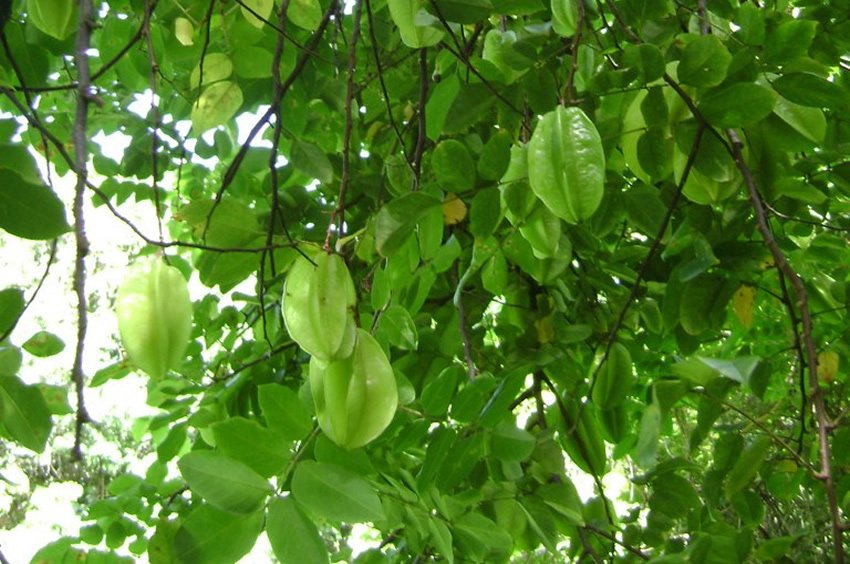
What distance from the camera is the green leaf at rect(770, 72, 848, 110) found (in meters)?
1.05

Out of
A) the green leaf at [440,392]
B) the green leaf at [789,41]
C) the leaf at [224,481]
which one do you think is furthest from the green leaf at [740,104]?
the leaf at [224,481]

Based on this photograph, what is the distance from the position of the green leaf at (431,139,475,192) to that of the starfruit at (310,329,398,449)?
34cm

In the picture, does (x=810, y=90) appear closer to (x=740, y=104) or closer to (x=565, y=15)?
(x=740, y=104)

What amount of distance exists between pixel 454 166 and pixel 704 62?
362mm

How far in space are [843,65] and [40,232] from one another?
140cm

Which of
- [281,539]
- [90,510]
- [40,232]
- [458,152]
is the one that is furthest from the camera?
[90,510]

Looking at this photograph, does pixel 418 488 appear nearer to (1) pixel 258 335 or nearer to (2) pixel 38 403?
(2) pixel 38 403

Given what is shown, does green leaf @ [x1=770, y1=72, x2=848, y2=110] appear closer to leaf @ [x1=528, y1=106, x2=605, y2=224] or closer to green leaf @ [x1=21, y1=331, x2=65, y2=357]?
leaf @ [x1=528, y1=106, x2=605, y2=224]

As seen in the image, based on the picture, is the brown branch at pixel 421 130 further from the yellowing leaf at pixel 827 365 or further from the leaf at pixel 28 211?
the yellowing leaf at pixel 827 365

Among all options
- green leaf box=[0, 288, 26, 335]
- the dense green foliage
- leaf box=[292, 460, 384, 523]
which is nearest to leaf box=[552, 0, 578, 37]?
the dense green foliage

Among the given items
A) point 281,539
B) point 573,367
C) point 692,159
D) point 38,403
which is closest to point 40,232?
point 38,403

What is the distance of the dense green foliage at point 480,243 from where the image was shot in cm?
98

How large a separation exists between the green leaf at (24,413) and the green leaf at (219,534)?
0.63 ft

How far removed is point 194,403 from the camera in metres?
1.96
